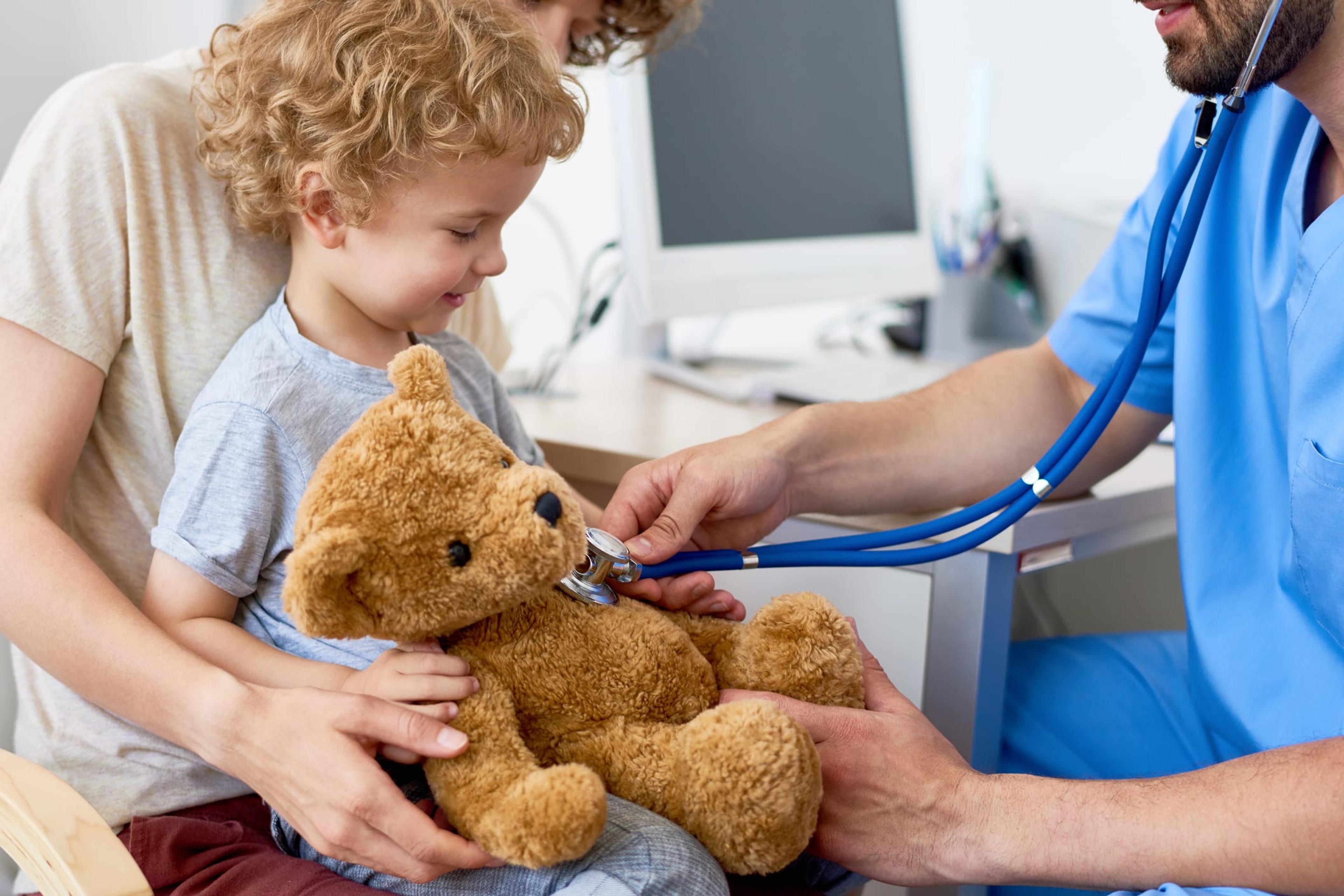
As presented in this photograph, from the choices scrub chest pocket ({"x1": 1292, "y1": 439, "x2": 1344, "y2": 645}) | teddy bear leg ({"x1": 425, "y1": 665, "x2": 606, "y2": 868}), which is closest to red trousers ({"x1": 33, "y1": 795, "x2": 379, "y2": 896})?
teddy bear leg ({"x1": 425, "y1": 665, "x2": 606, "y2": 868})

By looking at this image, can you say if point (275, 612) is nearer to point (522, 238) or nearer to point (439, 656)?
point (439, 656)

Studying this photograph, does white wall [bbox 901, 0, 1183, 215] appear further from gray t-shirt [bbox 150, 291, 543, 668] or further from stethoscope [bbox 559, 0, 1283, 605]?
gray t-shirt [bbox 150, 291, 543, 668]

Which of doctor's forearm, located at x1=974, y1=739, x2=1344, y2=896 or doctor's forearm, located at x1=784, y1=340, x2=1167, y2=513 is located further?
doctor's forearm, located at x1=784, y1=340, x2=1167, y2=513

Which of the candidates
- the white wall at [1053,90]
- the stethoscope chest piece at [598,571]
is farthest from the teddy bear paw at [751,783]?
the white wall at [1053,90]

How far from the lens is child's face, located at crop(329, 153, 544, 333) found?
0.77 meters

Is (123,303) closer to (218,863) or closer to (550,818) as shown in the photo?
(218,863)

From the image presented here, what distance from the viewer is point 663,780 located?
646 mm

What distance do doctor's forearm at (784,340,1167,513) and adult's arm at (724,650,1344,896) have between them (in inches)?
11.6

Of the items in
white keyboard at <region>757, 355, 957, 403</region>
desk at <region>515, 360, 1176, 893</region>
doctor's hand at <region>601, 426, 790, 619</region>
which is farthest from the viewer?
white keyboard at <region>757, 355, 957, 403</region>

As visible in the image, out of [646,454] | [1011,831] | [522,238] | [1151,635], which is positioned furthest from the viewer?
[522,238]

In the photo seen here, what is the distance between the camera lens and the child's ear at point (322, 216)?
78 cm

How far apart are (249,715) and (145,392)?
29 cm

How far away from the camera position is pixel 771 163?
5.12ft

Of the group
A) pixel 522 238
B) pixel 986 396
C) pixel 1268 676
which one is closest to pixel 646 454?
pixel 986 396
